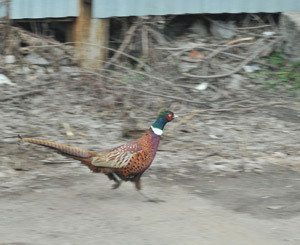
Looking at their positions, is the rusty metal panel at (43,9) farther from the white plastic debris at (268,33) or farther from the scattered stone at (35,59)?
the white plastic debris at (268,33)

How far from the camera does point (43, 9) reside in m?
8.29

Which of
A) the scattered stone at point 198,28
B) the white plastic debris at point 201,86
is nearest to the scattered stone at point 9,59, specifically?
the white plastic debris at point 201,86

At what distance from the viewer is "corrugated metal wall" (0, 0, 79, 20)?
26.8 ft

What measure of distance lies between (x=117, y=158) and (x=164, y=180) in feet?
3.46

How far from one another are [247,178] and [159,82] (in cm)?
271

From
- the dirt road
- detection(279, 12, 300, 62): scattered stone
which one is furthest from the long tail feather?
detection(279, 12, 300, 62): scattered stone

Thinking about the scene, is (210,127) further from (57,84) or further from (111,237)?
(111,237)

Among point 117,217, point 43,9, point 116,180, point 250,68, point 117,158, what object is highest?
point 43,9

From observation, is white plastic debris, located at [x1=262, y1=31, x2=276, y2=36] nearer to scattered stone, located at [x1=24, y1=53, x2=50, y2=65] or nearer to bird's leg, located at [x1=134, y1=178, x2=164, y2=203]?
scattered stone, located at [x1=24, y1=53, x2=50, y2=65]

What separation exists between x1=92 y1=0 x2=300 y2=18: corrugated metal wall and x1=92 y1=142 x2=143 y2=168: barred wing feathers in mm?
3992

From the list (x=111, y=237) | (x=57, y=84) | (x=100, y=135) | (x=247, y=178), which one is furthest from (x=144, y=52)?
(x=111, y=237)

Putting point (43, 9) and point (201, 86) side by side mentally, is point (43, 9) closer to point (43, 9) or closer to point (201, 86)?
point (43, 9)

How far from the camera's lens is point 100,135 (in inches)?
275

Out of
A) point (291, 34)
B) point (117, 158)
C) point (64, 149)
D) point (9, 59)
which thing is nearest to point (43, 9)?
point (9, 59)
